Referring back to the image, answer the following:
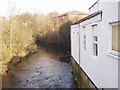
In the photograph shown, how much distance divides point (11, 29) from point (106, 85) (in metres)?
17.7

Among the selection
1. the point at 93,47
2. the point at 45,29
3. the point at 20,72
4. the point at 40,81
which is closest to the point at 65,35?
the point at 45,29

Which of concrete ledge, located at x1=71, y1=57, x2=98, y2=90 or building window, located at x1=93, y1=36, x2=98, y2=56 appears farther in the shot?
concrete ledge, located at x1=71, y1=57, x2=98, y2=90

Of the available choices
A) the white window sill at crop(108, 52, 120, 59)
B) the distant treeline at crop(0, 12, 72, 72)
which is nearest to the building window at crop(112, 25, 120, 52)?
the white window sill at crop(108, 52, 120, 59)

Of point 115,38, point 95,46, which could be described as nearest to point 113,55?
point 115,38

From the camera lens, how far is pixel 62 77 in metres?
14.9

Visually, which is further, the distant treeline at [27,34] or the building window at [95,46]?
the distant treeline at [27,34]

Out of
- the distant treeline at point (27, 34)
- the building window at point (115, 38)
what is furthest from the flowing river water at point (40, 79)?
the building window at point (115, 38)

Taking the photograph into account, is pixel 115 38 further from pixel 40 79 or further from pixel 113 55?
pixel 40 79

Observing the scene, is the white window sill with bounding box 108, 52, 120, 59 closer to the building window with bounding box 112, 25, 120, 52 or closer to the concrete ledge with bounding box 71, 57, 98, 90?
the building window with bounding box 112, 25, 120, 52

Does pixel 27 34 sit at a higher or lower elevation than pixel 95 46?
higher

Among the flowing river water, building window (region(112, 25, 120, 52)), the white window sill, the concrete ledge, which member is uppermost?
building window (region(112, 25, 120, 52))

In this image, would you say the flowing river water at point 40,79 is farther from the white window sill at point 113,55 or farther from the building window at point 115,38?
→ the building window at point 115,38

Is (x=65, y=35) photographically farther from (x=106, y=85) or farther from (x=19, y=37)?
(x=106, y=85)

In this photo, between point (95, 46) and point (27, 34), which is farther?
point (27, 34)
